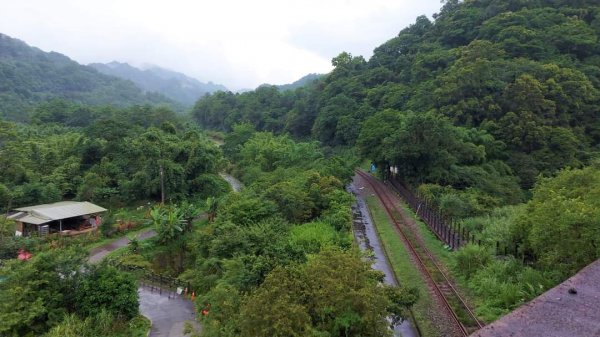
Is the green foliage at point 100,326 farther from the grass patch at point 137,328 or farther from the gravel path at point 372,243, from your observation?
the gravel path at point 372,243

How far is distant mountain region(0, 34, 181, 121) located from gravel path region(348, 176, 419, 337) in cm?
7617

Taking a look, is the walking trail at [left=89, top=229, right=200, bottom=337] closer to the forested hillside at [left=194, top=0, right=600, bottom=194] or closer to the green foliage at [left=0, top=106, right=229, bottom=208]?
the green foliage at [left=0, top=106, right=229, bottom=208]

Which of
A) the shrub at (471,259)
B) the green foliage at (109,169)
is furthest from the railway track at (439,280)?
the green foliage at (109,169)

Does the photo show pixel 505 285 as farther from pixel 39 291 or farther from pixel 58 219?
pixel 58 219

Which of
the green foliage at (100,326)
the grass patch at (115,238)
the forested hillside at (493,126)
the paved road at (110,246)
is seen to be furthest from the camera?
the grass patch at (115,238)

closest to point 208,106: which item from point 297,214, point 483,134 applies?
point 483,134

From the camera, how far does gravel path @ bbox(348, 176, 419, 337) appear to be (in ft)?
48.2

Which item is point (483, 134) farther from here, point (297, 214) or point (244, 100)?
point (244, 100)

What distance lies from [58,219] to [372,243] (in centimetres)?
2031

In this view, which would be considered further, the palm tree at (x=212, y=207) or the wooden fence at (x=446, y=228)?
the palm tree at (x=212, y=207)

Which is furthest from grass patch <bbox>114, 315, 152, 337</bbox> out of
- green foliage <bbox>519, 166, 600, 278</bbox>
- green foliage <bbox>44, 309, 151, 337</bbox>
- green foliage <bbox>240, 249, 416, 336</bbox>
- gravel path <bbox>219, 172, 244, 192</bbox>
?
gravel path <bbox>219, 172, 244, 192</bbox>

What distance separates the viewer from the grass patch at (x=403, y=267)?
50.0 ft

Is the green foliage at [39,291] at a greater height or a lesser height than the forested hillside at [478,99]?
lesser

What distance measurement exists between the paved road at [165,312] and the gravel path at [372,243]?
7730 millimetres
